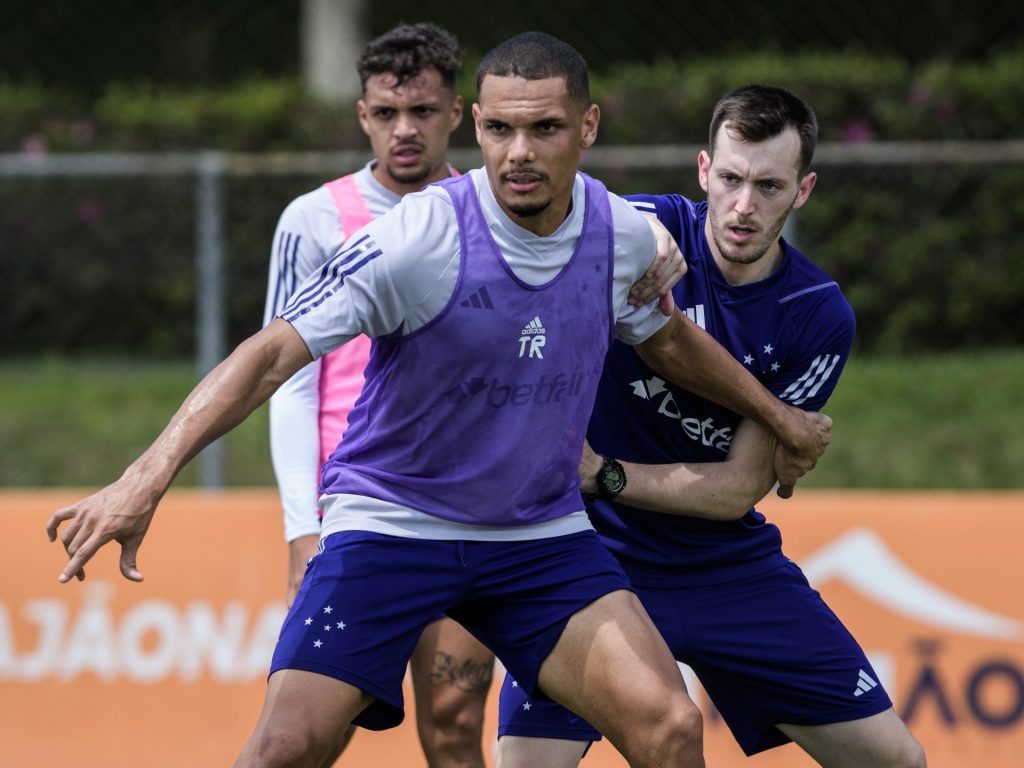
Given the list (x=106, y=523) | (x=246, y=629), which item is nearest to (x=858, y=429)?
(x=246, y=629)

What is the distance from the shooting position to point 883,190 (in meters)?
9.38

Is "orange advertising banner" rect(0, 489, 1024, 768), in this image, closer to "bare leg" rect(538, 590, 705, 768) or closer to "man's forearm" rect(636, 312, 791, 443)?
"man's forearm" rect(636, 312, 791, 443)

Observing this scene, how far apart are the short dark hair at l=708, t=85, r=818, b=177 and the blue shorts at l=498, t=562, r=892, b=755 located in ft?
4.25

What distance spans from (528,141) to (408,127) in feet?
4.10

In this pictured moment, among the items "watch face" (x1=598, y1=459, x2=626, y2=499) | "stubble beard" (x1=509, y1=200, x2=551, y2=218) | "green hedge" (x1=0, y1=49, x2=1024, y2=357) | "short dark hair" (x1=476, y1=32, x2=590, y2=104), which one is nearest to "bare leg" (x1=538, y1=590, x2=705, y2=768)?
"watch face" (x1=598, y1=459, x2=626, y2=499)

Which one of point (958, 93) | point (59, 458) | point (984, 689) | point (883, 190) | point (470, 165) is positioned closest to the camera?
point (984, 689)

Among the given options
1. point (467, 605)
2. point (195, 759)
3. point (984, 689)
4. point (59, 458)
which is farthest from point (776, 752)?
point (59, 458)

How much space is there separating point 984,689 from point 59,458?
607 cm

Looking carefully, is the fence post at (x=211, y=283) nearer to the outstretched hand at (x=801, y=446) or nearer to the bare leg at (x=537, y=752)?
the bare leg at (x=537, y=752)

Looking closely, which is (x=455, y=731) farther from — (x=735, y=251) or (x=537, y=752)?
(x=735, y=251)

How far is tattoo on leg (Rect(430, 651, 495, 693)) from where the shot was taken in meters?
5.05

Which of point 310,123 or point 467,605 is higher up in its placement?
point 310,123

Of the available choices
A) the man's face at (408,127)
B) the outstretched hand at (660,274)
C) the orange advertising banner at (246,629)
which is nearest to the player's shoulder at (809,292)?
the outstretched hand at (660,274)

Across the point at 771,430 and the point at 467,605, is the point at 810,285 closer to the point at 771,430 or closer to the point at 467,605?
the point at 771,430
